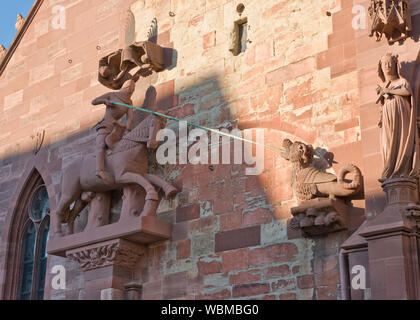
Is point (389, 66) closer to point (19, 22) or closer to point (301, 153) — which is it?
point (301, 153)

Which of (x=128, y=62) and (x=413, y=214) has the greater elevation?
(x=128, y=62)

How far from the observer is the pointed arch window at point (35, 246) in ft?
41.7

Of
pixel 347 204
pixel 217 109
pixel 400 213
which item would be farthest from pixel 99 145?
pixel 400 213

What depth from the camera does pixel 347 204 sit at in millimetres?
8797

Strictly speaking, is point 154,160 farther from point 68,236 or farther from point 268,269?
point 268,269

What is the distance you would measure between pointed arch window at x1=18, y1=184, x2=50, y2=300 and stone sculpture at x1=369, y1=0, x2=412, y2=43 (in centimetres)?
643

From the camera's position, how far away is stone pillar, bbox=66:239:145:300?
10.5 m

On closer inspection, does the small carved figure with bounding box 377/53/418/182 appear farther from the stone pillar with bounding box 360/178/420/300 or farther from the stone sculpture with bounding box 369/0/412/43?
the stone sculpture with bounding box 369/0/412/43

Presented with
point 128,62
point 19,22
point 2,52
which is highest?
point 19,22

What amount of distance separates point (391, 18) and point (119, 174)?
4226 millimetres

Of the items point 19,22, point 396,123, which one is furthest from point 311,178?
point 19,22

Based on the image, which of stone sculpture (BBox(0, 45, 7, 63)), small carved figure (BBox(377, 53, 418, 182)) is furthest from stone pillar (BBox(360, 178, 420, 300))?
stone sculpture (BBox(0, 45, 7, 63))

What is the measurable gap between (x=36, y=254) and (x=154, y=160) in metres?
2.97

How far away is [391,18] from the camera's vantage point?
8594 mm
